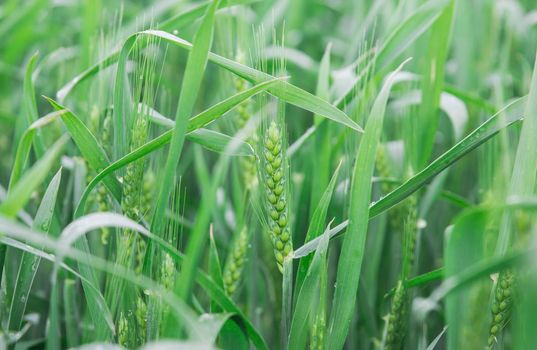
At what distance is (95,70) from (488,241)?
63 cm

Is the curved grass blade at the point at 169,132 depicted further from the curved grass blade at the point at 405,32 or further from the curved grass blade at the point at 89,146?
the curved grass blade at the point at 405,32

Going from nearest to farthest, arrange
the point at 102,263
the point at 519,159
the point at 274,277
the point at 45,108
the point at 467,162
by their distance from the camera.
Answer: the point at 102,263, the point at 519,159, the point at 274,277, the point at 467,162, the point at 45,108

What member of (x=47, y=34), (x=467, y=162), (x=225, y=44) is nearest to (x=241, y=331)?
(x=225, y=44)

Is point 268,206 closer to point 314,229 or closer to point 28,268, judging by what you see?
point 314,229

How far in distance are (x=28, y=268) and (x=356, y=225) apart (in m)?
0.42

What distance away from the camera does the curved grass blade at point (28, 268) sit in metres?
0.81

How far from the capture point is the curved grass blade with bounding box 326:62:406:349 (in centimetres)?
75

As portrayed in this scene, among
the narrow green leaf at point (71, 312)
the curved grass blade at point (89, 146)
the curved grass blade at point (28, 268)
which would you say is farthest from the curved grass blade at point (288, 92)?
the narrow green leaf at point (71, 312)

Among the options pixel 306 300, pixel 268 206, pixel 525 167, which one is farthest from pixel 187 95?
pixel 525 167

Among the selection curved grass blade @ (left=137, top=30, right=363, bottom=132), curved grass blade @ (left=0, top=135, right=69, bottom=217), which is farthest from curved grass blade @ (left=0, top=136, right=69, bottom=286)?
curved grass blade @ (left=137, top=30, right=363, bottom=132)

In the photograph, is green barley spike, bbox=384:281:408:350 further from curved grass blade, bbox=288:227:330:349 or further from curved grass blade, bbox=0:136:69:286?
curved grass blade, bbox=0:136:69:286

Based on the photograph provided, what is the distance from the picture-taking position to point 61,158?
115 cm

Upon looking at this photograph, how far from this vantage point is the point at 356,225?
77 cm

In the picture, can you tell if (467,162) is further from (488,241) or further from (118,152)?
(118,152)
